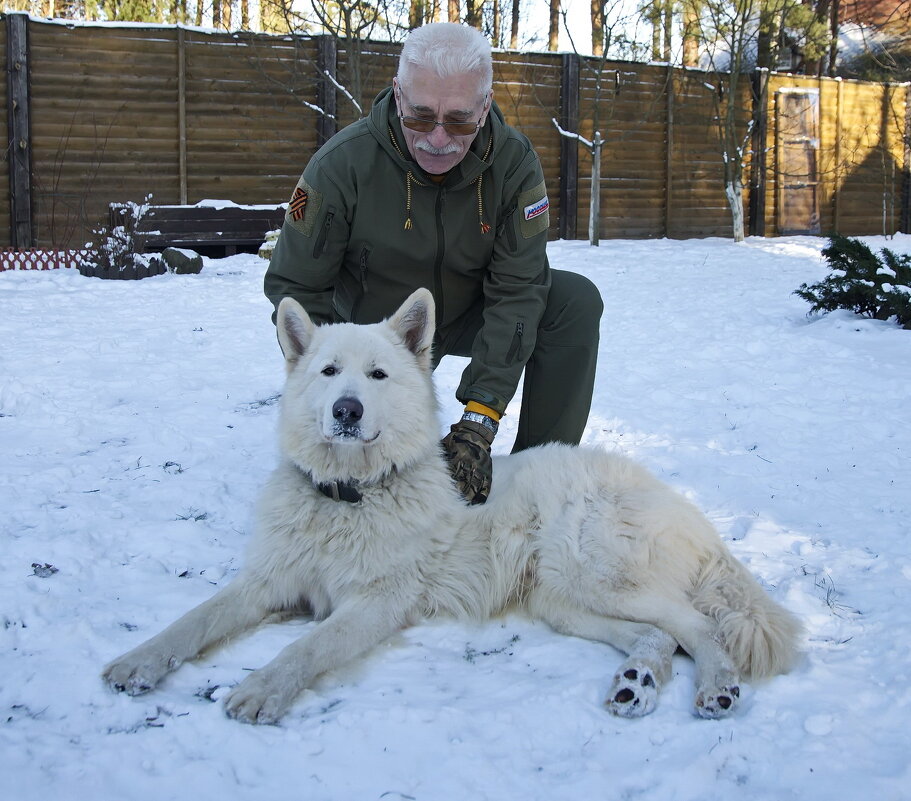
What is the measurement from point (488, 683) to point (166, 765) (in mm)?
793

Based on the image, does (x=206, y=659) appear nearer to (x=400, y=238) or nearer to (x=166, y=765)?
(x=166, y=765)

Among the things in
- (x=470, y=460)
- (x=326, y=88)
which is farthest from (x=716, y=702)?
(x=326, y=88)

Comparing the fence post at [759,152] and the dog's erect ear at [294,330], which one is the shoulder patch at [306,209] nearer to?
the dog's erect ear at [294,330]

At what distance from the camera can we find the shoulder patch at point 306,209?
118 inches

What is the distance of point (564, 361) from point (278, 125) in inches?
379

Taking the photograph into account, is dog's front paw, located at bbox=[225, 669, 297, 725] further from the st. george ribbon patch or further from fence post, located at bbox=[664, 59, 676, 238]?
fence post, located at bbox=[664, 59, 676, 238]

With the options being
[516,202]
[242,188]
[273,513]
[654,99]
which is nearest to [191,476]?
[273,513]

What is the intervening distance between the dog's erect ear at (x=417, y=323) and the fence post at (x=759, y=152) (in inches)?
506

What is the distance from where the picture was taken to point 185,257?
358 inches

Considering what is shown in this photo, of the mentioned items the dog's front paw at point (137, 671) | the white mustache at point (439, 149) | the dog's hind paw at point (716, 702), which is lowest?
the dog's hind paw at point (716, 702)

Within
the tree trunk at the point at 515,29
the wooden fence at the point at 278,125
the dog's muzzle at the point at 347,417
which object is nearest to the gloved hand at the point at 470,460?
the dog's muzzle at the point at 347,417

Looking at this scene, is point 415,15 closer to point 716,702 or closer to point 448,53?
point 448,53

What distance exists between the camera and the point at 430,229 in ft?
10.0

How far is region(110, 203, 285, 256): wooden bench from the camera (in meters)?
10.0
